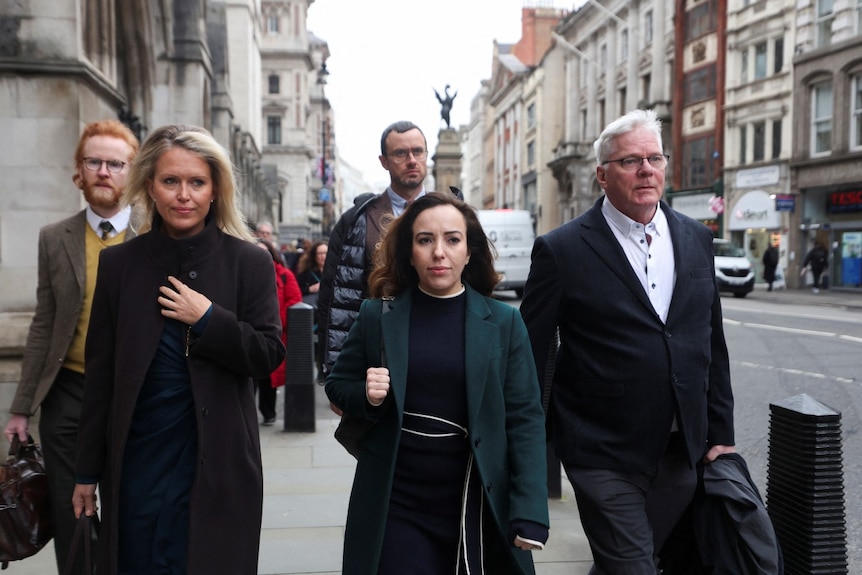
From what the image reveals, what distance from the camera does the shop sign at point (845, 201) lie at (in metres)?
26.5

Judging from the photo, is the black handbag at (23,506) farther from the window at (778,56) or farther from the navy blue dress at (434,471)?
the window at (778,56)

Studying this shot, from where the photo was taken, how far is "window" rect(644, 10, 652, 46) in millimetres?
41938

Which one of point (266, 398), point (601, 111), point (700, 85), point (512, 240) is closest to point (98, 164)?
point (266, 398)

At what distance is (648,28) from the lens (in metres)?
42.1

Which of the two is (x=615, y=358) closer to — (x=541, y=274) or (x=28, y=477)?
(x=541, y=274)

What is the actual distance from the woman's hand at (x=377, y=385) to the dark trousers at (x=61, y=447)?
1.34 m

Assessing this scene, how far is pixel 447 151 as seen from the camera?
31.3m

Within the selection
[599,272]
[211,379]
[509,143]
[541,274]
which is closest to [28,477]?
[211,379]

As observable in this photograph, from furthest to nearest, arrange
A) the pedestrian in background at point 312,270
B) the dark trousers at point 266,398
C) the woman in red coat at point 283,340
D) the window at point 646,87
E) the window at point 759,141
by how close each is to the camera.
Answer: the window at point 646,87, the window at point 759,141, the pedestrian in background at point 312,270, the dark trousers at point 266,398, the woman in red coat at point 283,340

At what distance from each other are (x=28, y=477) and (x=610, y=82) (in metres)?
47.1

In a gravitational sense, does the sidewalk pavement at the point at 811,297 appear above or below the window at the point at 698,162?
below

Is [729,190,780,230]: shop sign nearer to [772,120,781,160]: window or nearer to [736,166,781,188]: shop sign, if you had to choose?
[736,166,781,188]: shop sign

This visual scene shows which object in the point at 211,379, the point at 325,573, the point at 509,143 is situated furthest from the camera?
the point at 509,143

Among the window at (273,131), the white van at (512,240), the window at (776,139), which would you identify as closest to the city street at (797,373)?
the white van at (512,240)
